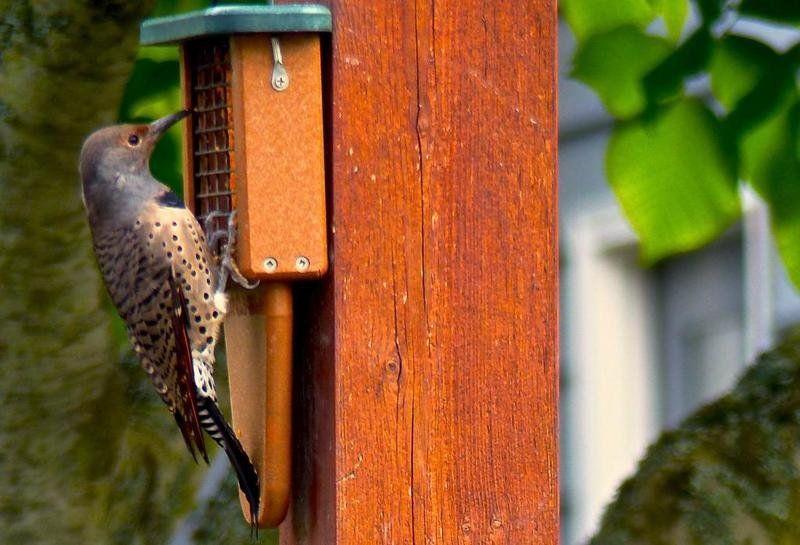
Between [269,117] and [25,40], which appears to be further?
[25,40]

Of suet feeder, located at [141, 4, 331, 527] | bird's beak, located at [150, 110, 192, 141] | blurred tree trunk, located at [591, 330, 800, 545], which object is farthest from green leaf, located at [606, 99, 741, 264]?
suet feeder, located at [141, 4, 331, 527]

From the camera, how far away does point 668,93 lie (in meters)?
3.60

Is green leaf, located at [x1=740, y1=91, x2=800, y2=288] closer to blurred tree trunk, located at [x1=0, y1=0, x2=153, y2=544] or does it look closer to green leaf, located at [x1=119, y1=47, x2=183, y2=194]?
green leaf, located at [x1=119, y1=47, x2=183, y2=194]

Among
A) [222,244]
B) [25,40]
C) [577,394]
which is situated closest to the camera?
[222,244]

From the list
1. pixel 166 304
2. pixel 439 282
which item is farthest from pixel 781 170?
pixel 166 304

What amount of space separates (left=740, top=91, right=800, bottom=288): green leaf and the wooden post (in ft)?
3.47

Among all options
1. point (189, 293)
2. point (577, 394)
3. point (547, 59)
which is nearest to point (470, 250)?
point (547, 59)

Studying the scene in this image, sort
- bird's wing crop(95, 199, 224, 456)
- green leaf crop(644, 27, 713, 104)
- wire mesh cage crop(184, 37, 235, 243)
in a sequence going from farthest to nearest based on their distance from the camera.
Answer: green leaf crop(644, 27, 713, 104) → bird's wing crop(95, 199, 224, 456) → wire mesh cage crop(184, 37, 235, 243)

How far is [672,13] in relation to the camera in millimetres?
3832

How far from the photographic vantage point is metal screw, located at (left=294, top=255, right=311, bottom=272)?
2688 millimetres

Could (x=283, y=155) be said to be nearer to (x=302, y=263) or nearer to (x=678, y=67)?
(x=302, y=263)

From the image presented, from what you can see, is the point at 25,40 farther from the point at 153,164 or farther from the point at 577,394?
the point at 577,394

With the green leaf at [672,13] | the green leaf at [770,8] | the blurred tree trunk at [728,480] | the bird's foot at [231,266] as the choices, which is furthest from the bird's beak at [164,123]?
the blurred tree trunk at [728,480]

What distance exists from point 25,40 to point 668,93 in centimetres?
152
